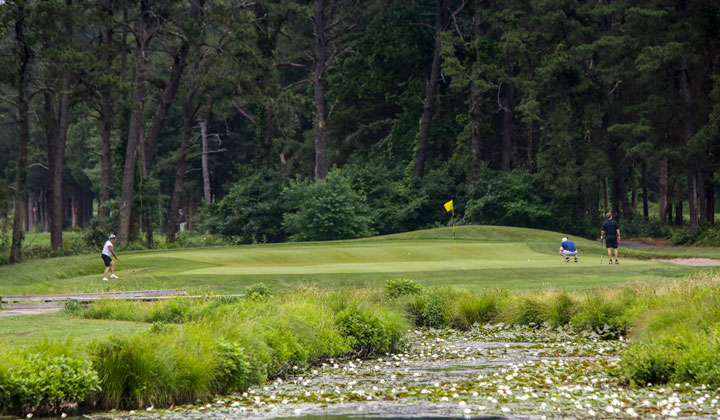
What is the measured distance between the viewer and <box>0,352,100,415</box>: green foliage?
11.7 metres

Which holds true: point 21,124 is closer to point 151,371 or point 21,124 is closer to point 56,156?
point 56,156

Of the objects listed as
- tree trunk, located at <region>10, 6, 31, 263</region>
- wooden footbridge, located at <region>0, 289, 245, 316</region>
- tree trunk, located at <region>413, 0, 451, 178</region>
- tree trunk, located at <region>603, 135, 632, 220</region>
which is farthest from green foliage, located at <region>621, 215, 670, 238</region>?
wooden footbridge, located at <region>0, 289, 245, 316</region>

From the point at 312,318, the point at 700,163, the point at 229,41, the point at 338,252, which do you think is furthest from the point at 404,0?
the point at 312,318

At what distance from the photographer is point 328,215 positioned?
51344 mm

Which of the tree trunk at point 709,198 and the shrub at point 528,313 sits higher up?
the tree trunk at point 709,198

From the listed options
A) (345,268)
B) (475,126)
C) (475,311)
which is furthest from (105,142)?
(475,311)

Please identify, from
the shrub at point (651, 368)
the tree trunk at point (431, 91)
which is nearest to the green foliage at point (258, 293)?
the shrub at point (651, 368)

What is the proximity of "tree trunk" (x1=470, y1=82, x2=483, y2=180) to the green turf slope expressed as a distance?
654 inches

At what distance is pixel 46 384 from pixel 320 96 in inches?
2006

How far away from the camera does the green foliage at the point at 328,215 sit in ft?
170

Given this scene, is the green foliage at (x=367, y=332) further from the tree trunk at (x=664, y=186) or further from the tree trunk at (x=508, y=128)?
the tree trunk at (x=664, y=186)

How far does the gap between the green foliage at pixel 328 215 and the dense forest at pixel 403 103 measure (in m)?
0.13

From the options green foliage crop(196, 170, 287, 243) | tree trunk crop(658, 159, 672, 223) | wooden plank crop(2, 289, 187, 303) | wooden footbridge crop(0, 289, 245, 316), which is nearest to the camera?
wooden footbridge crop(0, 289, 245, 316)

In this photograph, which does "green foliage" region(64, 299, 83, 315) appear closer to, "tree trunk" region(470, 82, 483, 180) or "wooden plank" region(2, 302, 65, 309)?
"wooden plank" region(2, 302, 65, 309)
